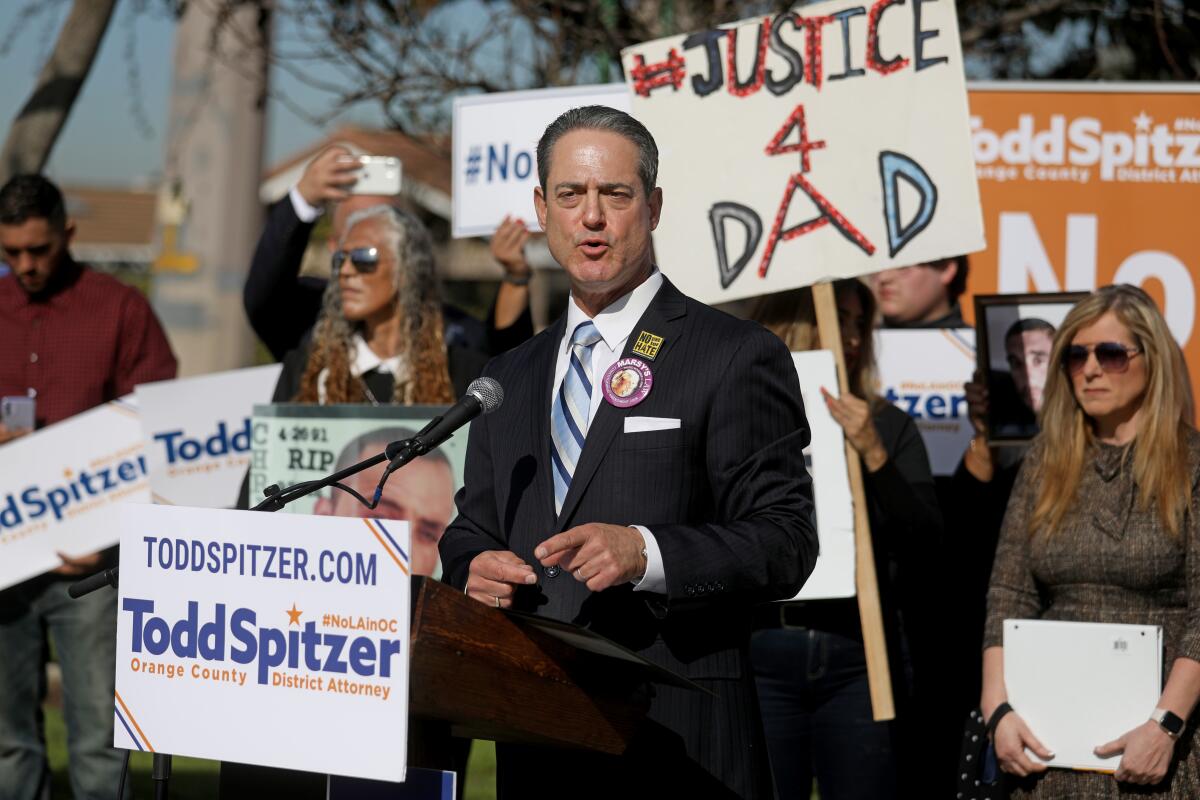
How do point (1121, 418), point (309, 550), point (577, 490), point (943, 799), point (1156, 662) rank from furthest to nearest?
1. point (943, 799)
2. point (1121, 418)
3. point (1156, 662)
4. point (577, 490)
5. point (309, 550)

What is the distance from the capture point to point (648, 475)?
2840mm

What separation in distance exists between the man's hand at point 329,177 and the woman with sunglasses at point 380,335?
0.16 meters

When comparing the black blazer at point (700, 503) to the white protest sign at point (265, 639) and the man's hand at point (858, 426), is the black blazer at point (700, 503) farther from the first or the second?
the man's hand at point (858, 426)

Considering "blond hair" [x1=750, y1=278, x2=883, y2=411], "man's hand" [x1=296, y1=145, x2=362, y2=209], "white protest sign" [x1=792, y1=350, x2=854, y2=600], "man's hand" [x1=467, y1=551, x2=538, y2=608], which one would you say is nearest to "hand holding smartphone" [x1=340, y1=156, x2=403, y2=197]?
"man's hand" [x1=296, y1=145, x2=362, y2=209]

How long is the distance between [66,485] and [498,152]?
1995mm

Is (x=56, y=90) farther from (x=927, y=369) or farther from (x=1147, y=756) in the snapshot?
(x=1147, y=756)

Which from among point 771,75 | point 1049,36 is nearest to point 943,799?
point 771,75

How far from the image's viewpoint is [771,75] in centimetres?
485

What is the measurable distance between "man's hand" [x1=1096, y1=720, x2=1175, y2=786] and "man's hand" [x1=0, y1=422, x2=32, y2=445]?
4.01 m

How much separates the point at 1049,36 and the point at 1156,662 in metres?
6.01

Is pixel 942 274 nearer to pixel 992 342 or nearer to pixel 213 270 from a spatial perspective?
pixel 992 342

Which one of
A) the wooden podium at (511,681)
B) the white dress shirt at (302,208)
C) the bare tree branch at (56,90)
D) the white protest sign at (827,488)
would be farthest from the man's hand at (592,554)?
the bare tree branch at (56,90)

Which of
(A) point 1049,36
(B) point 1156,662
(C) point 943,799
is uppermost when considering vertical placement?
(A) point 1049,36

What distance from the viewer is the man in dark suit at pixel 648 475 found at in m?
2.83
